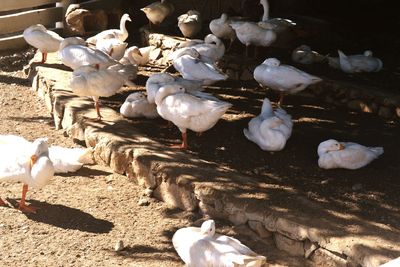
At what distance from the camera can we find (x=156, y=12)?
36.5 feet

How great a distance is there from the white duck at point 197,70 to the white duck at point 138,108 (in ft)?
2.19

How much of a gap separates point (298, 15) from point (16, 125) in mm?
5977

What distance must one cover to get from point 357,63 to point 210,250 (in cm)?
535

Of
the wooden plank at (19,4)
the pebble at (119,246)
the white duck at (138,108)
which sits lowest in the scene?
→ the pebble at (119,246)

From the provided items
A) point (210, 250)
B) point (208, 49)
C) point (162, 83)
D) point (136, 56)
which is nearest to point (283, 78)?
point (208, 49)

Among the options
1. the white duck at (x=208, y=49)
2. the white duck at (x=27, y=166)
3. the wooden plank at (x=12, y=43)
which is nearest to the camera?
the white duck at (x=27, y=166)

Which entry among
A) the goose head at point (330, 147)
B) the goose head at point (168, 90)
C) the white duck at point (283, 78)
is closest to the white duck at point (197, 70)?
the white duck at point (283, 78)

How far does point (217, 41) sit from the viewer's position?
382 inches

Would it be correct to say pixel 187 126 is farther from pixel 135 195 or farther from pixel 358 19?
pixel 358 19

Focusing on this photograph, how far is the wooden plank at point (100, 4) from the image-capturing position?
12147mm

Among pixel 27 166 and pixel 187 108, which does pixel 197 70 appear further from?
pixel 27 166

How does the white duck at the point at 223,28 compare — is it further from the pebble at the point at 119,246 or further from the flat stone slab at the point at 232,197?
the pebble at the point at 119,246

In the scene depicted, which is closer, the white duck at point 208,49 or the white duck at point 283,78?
the white duck at point 283,78

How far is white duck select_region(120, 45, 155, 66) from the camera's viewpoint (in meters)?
9.80
